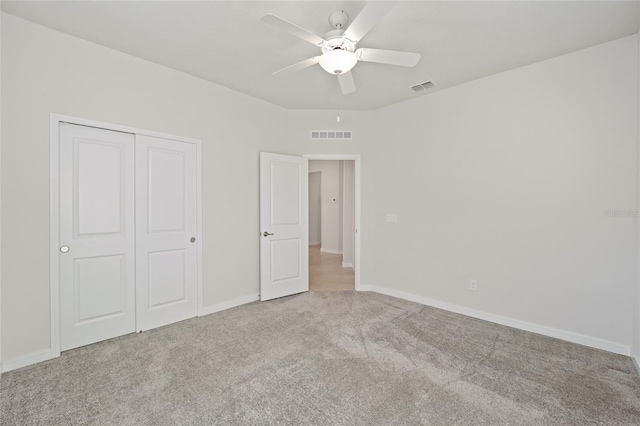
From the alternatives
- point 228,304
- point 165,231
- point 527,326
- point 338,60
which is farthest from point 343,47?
point 527,326

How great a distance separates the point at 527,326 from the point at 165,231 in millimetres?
4032

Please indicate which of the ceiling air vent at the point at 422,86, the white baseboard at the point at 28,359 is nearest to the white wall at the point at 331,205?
the ceiling air vent at the point at 422,86

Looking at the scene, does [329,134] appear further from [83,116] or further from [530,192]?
[83,116]

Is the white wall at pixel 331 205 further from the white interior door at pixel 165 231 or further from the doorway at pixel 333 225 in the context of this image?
the white interior door at pixel 165 231

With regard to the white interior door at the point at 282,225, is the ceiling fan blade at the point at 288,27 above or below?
above

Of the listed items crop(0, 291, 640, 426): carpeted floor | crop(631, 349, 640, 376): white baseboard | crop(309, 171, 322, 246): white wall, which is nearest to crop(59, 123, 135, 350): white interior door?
crop(0, 291, 640, 426): carpeted floor

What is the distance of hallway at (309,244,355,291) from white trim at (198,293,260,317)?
3.21 ft

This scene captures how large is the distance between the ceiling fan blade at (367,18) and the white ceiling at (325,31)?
0.31m

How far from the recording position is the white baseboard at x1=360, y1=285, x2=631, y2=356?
2.66 meters

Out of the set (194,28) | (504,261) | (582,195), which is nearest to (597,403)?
(504,261)

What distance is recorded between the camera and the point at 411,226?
4.12m

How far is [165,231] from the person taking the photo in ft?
10.6

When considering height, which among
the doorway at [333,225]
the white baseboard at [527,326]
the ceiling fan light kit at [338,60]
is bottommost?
the white baseboard at [527,326]

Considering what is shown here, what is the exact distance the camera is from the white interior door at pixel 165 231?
120 inches
